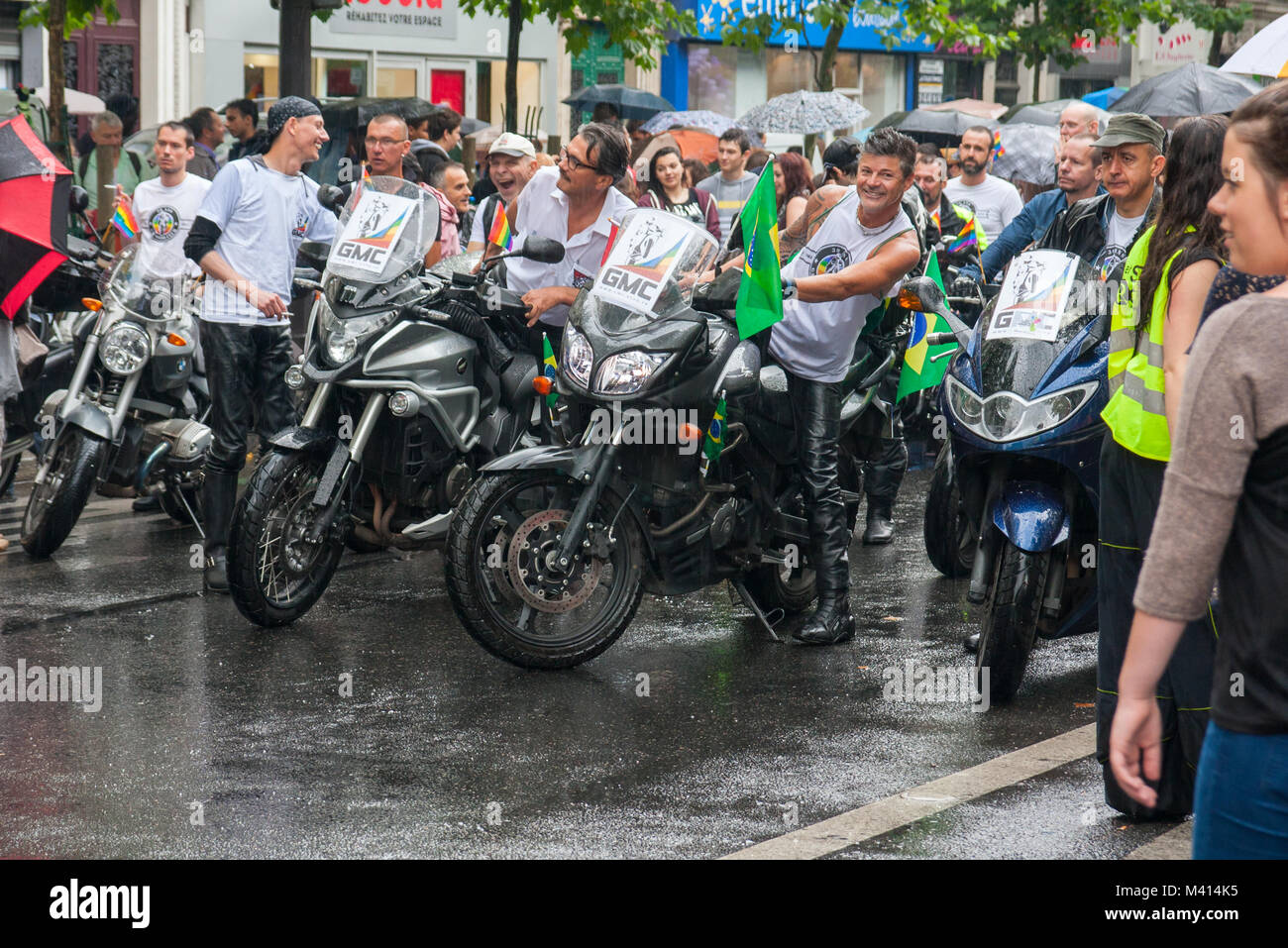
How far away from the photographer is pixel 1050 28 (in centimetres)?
2919

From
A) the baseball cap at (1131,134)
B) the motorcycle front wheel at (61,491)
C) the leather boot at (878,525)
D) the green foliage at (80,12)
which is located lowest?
the leather boot at (878,525)

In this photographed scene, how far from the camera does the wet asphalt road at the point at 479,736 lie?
178 inches

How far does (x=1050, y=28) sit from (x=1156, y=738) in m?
28.3

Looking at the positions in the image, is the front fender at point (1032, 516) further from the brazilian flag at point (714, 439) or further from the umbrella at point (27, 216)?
the umbrella at point (27, 216)

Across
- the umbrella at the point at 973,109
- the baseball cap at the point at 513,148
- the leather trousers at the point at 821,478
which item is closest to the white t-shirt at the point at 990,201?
the baseball cap at the point at 513,148

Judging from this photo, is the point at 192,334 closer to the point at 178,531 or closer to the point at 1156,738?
the point at 178,531

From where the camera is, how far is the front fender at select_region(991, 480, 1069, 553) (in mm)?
5504

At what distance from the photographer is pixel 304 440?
656 cm

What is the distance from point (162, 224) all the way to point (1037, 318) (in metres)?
4.84

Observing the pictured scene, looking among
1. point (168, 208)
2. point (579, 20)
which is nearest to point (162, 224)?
point (168, 208)

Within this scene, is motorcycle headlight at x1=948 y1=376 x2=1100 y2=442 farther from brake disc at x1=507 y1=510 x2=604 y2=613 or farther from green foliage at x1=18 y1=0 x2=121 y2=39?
green foliage at x1=18 y1=0 x2=121 y2=39

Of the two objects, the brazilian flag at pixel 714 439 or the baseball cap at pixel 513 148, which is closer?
the brazilian flag at pixel 714 439

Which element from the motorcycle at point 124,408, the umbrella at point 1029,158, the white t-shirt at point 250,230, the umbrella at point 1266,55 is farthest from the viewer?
the umbrella at point 1029,158

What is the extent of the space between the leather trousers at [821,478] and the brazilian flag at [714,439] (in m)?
0.58
